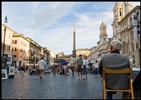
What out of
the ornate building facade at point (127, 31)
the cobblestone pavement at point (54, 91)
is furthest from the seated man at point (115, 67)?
the ornate building facade at point (127, 31)

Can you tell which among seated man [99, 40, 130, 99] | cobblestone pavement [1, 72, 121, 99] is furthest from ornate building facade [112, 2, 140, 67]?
seated man [99, 40, 130, 99]

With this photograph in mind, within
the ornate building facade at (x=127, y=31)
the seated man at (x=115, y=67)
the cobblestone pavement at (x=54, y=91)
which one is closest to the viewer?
the seated man at (x=115, y=67)

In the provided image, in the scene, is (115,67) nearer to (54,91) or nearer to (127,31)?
(54,91)

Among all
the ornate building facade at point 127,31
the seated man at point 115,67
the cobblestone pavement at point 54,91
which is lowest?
the cobblestone pavement at point 54,91

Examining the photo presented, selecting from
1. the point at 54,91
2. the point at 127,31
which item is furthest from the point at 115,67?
the point at 127,31

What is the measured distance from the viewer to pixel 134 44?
5884 centimetres

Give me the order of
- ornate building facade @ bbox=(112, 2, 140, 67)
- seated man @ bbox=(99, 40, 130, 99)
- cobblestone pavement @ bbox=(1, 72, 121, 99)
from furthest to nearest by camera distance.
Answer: ornate building facade @ bbox=(112, 2, 140, 67) < cobblestone pavement @ bbox=(1, 72, 121, 99) < seated man @ bbox=(99, 40, 130, 99)

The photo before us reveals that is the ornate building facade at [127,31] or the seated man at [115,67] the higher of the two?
the ornate building facade at [127,31]

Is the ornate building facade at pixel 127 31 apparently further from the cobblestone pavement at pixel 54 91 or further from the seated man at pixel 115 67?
the seated man at pixel 115 67

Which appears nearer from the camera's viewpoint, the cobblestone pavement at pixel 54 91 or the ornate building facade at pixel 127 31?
the cobblestone pavement at pixel 54 91

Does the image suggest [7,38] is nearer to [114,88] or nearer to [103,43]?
[114,88]

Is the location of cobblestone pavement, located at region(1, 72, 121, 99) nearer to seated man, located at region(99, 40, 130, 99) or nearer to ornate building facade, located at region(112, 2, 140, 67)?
seated man, located at region(99, 40, 130, 99)

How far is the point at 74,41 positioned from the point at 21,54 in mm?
22980

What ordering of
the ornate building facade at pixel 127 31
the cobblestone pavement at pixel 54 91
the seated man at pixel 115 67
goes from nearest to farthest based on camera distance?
the seated man at pixel 115 67, the cobblestone pavement at pixel 54 91, the ornate building facade at pixel 127 31
